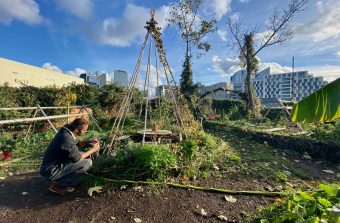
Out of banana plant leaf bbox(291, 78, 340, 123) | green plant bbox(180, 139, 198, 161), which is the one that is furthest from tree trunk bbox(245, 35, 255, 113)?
banana plant leaf bbox(291, 78, 340, 123)

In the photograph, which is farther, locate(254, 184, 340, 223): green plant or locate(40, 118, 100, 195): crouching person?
locate(40, 118, 100, 195): crouching person

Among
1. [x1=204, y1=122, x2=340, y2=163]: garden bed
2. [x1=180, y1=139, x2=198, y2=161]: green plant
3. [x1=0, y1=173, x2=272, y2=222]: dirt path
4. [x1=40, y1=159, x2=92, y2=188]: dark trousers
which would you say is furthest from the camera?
[x1=204, y1=122, x2=340, y2=163]: garden bed

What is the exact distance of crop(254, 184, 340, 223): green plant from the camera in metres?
2.66

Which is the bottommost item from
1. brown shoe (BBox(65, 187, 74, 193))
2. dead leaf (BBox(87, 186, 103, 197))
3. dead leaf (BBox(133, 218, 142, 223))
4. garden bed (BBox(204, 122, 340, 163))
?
dead leaf (BBox(133, 218, 142, 223))

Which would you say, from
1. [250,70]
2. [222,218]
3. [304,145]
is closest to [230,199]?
[222,218]

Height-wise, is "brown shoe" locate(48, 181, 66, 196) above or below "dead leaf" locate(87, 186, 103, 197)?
below

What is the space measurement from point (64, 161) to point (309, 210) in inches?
144

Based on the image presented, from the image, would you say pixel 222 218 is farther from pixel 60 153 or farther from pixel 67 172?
pixel 60 153

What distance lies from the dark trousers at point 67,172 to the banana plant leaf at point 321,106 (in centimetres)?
342

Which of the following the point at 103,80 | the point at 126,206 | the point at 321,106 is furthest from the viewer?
the point at 103,80

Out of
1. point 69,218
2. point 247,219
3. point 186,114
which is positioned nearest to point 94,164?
point 69,218

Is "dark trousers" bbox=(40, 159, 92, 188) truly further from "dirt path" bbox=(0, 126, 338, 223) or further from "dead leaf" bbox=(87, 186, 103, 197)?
"dead leaf" bbox=(87, 186, 103, 197)

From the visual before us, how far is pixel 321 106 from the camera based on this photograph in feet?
11.6

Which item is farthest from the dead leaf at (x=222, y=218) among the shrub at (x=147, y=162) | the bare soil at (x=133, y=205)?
the shrub at (x=147, y=162)
